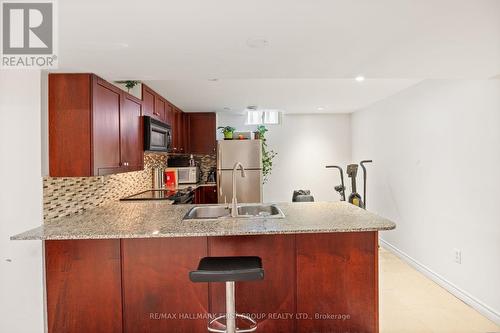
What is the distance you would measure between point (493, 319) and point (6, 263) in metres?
3.74

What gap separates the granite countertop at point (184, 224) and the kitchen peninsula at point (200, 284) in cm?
3

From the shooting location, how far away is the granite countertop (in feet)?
5.61

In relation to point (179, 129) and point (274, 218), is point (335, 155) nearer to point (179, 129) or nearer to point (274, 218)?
point (179, 129)

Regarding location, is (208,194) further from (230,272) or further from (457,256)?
(457,256)

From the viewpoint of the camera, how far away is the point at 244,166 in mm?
4625

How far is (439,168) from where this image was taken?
3053 mm

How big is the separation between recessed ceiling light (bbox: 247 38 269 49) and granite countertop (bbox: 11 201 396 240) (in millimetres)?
1136

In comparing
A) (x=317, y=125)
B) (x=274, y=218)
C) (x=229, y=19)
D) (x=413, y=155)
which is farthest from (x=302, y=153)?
(x=229, y=19)

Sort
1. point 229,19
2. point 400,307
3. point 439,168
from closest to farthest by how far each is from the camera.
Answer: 1. point 229,19
2. point 400,307
3. point 439,168

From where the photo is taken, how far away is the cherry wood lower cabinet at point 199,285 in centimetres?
190

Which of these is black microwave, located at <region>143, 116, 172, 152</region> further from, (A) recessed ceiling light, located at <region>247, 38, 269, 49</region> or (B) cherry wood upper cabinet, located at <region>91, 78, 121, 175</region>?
(A) recessed ceiling light, located at <region>247, 38, 269, 49</region>

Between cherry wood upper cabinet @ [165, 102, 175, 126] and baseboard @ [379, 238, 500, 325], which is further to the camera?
cherry wood upper cabinet @ [165, 102, 175, 126]

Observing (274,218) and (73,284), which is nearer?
(73,284)

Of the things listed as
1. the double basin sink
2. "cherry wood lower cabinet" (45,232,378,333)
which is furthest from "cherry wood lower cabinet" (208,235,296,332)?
the double basin sink
